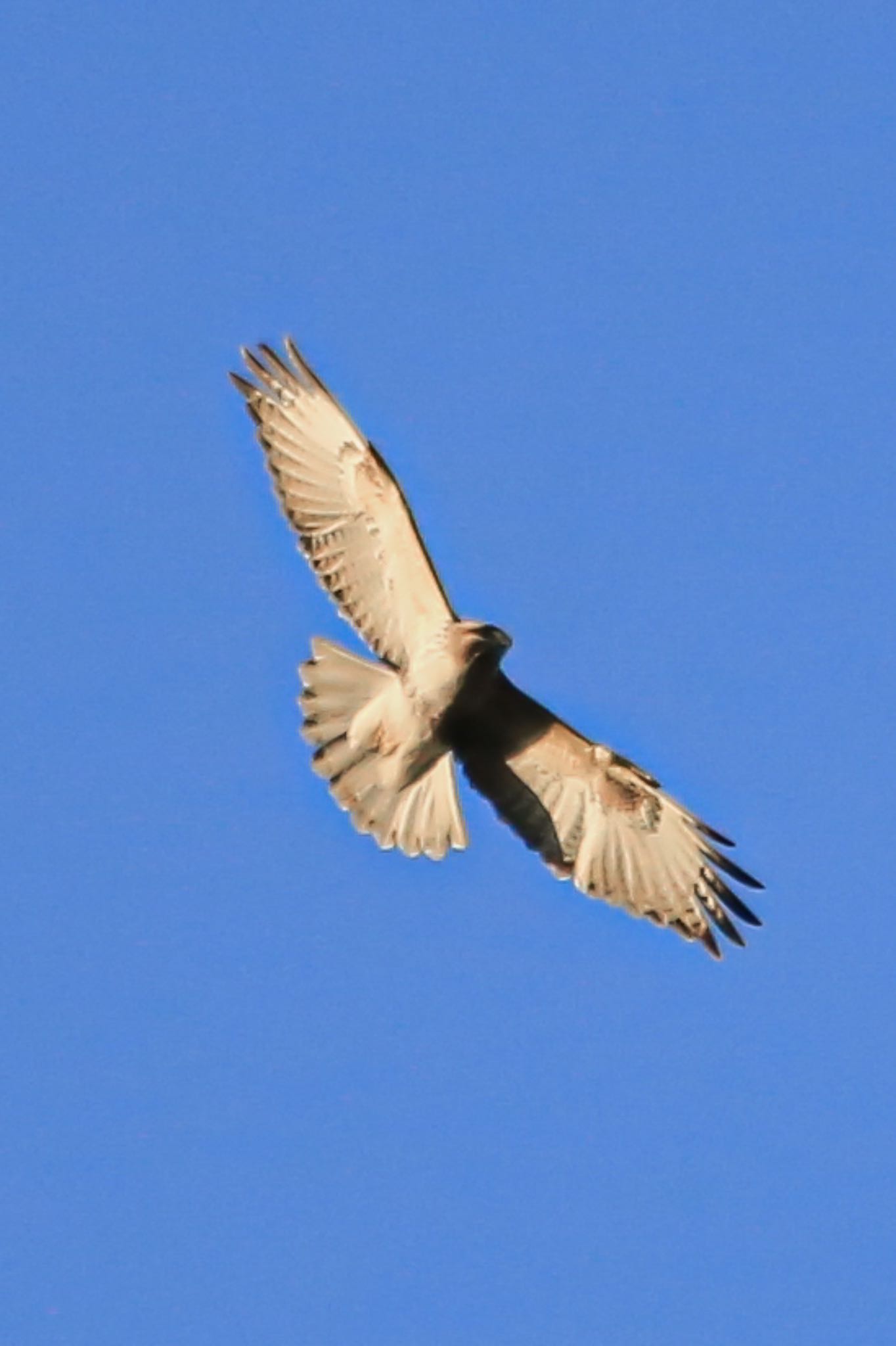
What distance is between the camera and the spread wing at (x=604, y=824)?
12859 mm

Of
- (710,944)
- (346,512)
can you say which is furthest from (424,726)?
(710,944)

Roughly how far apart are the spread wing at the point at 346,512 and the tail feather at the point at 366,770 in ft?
0.90

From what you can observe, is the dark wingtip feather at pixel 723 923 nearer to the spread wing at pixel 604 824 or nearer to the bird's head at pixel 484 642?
the spread wing at pixel 604 824

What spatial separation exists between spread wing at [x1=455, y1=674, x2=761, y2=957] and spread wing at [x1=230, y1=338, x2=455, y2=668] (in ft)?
2.51

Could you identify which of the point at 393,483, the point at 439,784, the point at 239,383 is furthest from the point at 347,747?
the point at 239,383

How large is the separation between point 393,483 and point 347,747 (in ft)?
4.67

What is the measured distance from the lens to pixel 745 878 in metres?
13.1

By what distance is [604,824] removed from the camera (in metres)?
13.0

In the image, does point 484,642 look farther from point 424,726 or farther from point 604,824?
point 604,824

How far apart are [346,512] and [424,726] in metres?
1.30

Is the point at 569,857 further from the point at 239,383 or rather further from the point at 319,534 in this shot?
the point at 239,383

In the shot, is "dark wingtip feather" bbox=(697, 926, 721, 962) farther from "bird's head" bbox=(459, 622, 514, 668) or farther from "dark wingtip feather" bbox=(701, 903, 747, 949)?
"bird's head" bbox=(459, 622, 514, 668)

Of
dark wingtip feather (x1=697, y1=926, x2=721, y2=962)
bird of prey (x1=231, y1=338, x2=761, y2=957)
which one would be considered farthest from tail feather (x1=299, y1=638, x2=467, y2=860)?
dark wingtip feather (x1=697, y1=926, x2=721, y2=962)

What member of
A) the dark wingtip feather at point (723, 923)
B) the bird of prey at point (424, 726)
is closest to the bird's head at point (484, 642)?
the bird of prey at point (424, 726)
